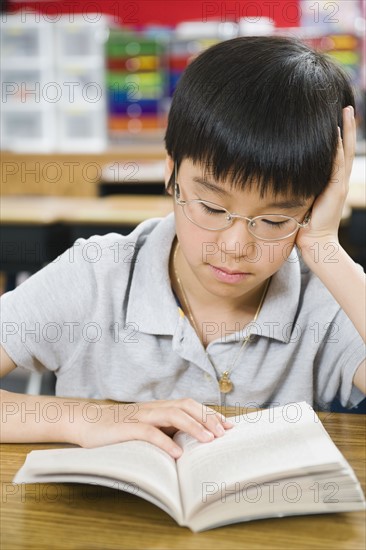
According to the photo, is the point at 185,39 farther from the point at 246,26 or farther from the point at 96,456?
the point at 96,456

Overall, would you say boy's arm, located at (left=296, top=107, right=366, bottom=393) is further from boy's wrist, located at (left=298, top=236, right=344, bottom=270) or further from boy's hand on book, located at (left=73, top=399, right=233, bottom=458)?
boy's hand on book, located at (left=73, top=399, right=233, bottom=458)

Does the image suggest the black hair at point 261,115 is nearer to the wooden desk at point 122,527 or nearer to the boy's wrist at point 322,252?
the boy's wrist at point 322,252

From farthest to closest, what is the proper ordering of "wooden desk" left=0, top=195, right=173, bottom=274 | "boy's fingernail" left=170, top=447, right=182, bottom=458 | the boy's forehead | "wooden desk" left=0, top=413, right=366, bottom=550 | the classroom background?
the classroom background < "wooden desk" left=0, top=195, right=173, bottom=274 < the boy's forehead < "boy's fingernail" left=170, top=447, right=182, bottom=458 < "wooden desk" left=0, top=413, right=366, bottom=550

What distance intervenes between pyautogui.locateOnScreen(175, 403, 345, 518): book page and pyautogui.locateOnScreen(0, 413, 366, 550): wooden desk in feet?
0.12

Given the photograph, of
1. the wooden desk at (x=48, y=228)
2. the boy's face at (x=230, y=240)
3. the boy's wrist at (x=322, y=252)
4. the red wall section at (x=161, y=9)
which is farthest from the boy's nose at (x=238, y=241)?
the red wall section at (x=161, y=9)

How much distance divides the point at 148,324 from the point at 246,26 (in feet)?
16.8

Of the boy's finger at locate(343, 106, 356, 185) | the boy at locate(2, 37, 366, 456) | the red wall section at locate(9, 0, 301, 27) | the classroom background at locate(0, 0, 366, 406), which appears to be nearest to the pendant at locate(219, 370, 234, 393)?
the boy at locate(2, 37, 366, 456)

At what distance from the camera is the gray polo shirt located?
1113 millimetres

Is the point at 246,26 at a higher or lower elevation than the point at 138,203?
higher

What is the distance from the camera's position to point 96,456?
2.37ft

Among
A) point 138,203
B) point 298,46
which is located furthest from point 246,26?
point 298,46

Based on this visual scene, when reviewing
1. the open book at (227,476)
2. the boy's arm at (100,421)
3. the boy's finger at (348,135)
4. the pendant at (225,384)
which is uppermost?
the boy's finger at (348,135)

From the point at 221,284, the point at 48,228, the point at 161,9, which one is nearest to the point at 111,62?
the point at 161,9

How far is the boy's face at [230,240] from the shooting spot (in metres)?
0.94
